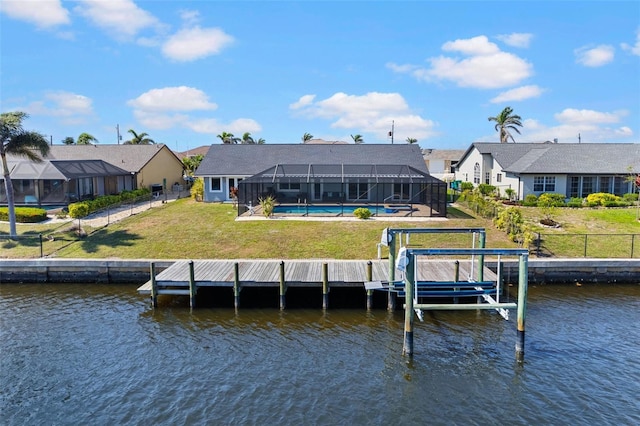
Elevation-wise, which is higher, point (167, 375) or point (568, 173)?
point (568, 173)

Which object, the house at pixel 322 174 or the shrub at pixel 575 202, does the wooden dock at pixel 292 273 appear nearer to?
the house at pixel 322 174

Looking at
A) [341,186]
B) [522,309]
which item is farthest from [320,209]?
[522,309]

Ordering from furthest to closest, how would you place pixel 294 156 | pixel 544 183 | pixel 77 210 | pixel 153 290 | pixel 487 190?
pixel 487 190, pixel 294 156, pixel 544 183, pixel 77 210, pixel 153 290

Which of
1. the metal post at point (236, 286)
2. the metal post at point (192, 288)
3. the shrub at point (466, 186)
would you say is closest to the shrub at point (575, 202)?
the shrub at point (466, 186)

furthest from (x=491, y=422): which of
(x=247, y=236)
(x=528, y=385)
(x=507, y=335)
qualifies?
(x=247, y=236)

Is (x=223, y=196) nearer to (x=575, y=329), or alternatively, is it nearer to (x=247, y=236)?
(x=247, y=236)

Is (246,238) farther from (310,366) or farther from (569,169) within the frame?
(569,169)

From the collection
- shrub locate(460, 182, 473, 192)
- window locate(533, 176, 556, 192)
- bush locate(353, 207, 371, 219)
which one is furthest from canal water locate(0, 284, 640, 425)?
shrub locate(460, 182, 473, 192)
